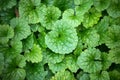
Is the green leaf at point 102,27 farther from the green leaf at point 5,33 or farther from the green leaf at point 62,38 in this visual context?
the green leaf at point 5,33

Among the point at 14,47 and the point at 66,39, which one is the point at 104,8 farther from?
the point at 14,47

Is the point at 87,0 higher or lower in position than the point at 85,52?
higher

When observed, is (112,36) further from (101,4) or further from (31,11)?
(31,11)

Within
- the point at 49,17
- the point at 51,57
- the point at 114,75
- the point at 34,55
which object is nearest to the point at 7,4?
the point at 49,17

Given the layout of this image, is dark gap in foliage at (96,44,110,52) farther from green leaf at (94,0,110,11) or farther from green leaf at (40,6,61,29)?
green leaf at (40,6,61,29)

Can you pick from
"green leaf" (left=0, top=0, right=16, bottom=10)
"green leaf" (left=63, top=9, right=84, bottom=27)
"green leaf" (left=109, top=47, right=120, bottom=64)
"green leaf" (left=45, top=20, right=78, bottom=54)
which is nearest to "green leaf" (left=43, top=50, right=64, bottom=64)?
"green leaf" (left=45, top=20, right=78, bottom=54)

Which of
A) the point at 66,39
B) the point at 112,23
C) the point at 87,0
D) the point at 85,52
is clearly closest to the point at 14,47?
the point at 66,39

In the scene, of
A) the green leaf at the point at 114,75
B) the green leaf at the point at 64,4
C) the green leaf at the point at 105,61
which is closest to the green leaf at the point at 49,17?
the green leaf at the point at 64,4
